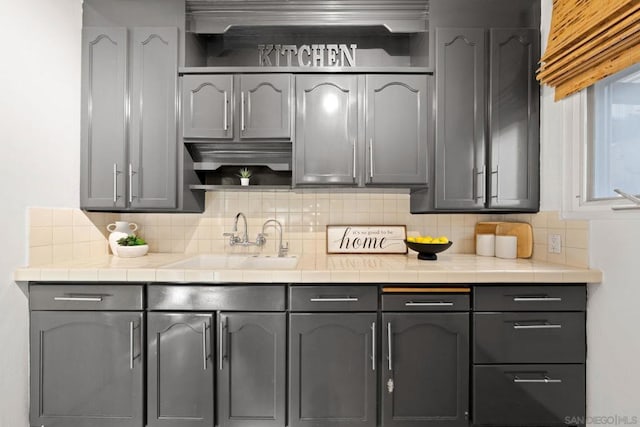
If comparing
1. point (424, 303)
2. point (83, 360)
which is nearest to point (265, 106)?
point (424, 303)

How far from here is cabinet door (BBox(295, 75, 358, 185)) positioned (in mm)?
1919

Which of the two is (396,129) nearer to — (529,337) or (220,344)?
(529,337)

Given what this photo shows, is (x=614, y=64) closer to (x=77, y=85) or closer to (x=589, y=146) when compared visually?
(x=589, y=146)

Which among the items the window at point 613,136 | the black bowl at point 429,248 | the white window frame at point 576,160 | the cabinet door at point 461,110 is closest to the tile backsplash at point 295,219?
the black bowl at point 429,248

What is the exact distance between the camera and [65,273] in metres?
1.57

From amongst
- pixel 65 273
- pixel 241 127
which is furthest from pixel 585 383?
pixel 65 273

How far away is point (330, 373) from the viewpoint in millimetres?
1576

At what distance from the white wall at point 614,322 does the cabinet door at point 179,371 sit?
6.38ft

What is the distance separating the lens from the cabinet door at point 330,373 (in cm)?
157

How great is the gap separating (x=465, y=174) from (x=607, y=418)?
140 cm

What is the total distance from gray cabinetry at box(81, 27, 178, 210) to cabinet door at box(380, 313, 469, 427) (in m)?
1.59

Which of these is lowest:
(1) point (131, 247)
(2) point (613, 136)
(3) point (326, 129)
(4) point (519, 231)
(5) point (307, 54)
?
(1) point (131, 247)

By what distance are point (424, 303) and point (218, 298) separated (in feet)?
3.48

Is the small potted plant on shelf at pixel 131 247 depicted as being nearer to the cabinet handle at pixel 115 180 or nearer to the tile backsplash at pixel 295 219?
the tile backsplash at pixel 295 219
